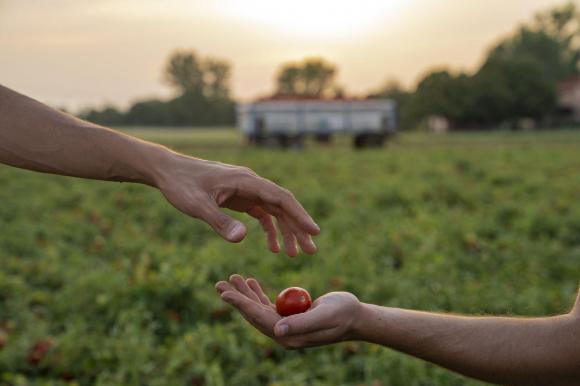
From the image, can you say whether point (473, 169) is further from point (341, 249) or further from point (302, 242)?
point (302, 242)

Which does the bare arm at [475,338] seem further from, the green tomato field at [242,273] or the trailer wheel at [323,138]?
the trailer wheel at [323,138]

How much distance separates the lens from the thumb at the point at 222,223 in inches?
66.9

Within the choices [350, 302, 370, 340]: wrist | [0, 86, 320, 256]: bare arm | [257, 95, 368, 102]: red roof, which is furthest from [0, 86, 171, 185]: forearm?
[257, 95, 368, 102]: red roof

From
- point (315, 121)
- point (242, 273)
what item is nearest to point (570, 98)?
point (315, 121)

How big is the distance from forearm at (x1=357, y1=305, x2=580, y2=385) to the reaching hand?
0.25 feet

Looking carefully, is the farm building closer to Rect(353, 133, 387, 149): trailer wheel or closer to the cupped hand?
Rect(353, 133, 387, 149): trailer wheel

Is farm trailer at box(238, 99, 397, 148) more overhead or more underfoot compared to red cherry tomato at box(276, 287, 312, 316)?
more overhead

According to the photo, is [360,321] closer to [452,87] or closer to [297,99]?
[297,99]

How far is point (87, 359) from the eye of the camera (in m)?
4.17

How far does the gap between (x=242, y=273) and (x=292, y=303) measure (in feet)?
13.5

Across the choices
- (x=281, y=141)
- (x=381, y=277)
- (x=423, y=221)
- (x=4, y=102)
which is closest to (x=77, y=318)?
(x=381, y=277)

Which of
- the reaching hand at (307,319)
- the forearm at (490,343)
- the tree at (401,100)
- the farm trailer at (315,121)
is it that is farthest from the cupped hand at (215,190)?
the tree at (401,100)

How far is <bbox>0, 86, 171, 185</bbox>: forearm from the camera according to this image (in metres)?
1.89

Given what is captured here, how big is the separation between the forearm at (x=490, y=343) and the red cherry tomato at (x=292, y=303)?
0.57 feet
